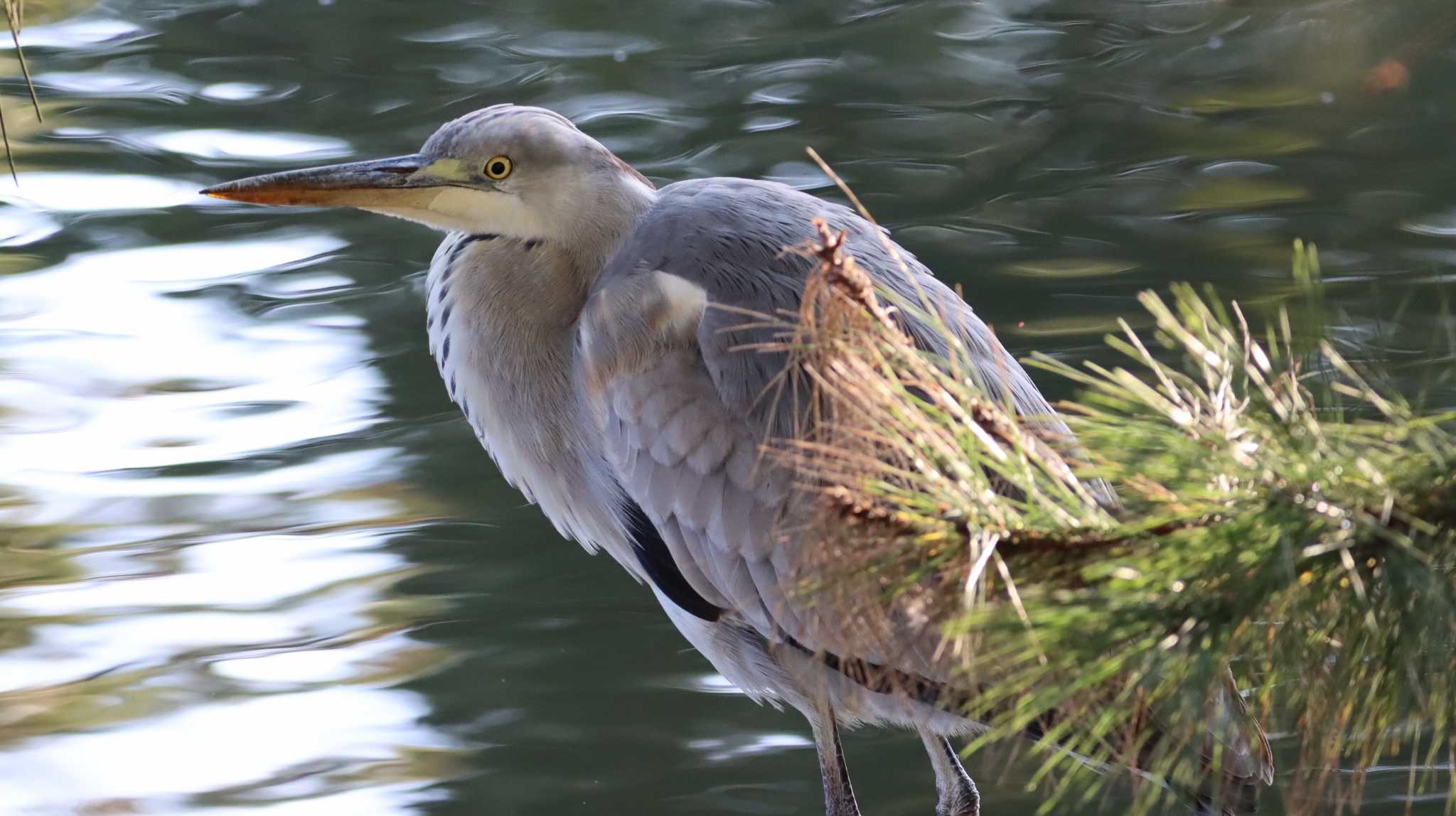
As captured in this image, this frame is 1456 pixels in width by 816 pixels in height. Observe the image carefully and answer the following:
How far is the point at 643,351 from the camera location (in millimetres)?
2234

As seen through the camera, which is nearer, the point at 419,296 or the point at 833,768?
the point at 833,768

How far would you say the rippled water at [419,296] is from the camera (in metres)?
2.80

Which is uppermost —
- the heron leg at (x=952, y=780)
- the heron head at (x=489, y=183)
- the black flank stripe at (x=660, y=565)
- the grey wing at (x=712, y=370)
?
the heron head at (x=489, y=183)

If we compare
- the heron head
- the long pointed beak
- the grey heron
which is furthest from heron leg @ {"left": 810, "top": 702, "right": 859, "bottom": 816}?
the long pointed beak

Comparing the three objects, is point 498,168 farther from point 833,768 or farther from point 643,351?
point 833,768

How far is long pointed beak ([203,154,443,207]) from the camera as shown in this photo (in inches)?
90.7

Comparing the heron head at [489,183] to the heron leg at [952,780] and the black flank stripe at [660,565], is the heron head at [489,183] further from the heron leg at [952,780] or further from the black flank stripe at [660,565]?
the heron leg at [952,780]

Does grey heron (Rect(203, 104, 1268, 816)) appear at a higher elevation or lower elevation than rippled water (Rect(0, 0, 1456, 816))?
higher

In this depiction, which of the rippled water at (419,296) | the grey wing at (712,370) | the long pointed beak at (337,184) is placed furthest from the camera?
the rippled water at (419,296)

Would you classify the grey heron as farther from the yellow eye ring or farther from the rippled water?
the rippled water

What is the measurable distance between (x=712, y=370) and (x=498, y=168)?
449 mm

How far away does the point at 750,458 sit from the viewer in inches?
84.8

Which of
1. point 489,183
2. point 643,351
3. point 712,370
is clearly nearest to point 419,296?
point 489,183

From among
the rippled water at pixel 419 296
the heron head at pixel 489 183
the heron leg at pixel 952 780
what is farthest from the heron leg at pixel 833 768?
the heron head at pixel 489 183
